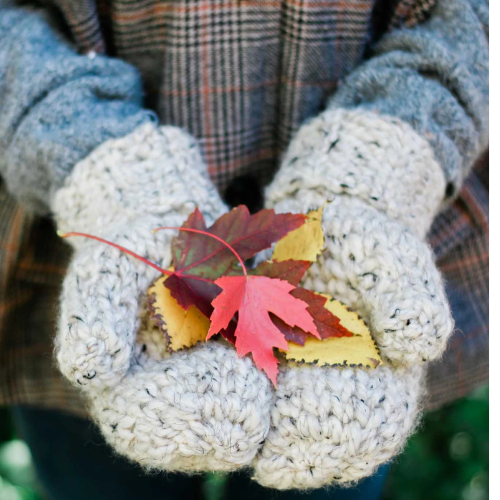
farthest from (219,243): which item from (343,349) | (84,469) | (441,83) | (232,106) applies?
(84,469)

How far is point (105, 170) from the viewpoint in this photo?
704mm

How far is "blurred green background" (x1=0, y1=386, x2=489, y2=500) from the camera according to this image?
162cm

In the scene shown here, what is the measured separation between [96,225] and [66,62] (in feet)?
0.92

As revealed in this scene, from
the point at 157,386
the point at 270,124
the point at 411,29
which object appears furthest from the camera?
the point at 270,124

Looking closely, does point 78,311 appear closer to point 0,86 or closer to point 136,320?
point 136,320

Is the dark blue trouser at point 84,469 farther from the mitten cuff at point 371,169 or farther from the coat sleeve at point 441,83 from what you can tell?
the coat sleeve at point 441,83

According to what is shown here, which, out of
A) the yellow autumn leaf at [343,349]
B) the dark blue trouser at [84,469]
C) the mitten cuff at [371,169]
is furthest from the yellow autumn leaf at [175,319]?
the dark blue trouser at [84,469]

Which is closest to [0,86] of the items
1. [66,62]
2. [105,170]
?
[66,62]

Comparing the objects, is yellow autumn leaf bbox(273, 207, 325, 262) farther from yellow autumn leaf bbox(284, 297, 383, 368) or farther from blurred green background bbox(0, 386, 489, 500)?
blurred green background bbox(0, 386, 489, 500)

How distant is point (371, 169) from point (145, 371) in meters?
0.41

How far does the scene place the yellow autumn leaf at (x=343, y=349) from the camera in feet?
1.81

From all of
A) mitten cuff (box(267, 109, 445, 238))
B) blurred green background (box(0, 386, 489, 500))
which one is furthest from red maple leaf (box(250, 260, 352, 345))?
blurred green background (box(0, 386, 489, 500))

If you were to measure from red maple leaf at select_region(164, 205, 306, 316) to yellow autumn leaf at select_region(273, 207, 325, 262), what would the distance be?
0.9 inches

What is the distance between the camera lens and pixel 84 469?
3.08 ft
